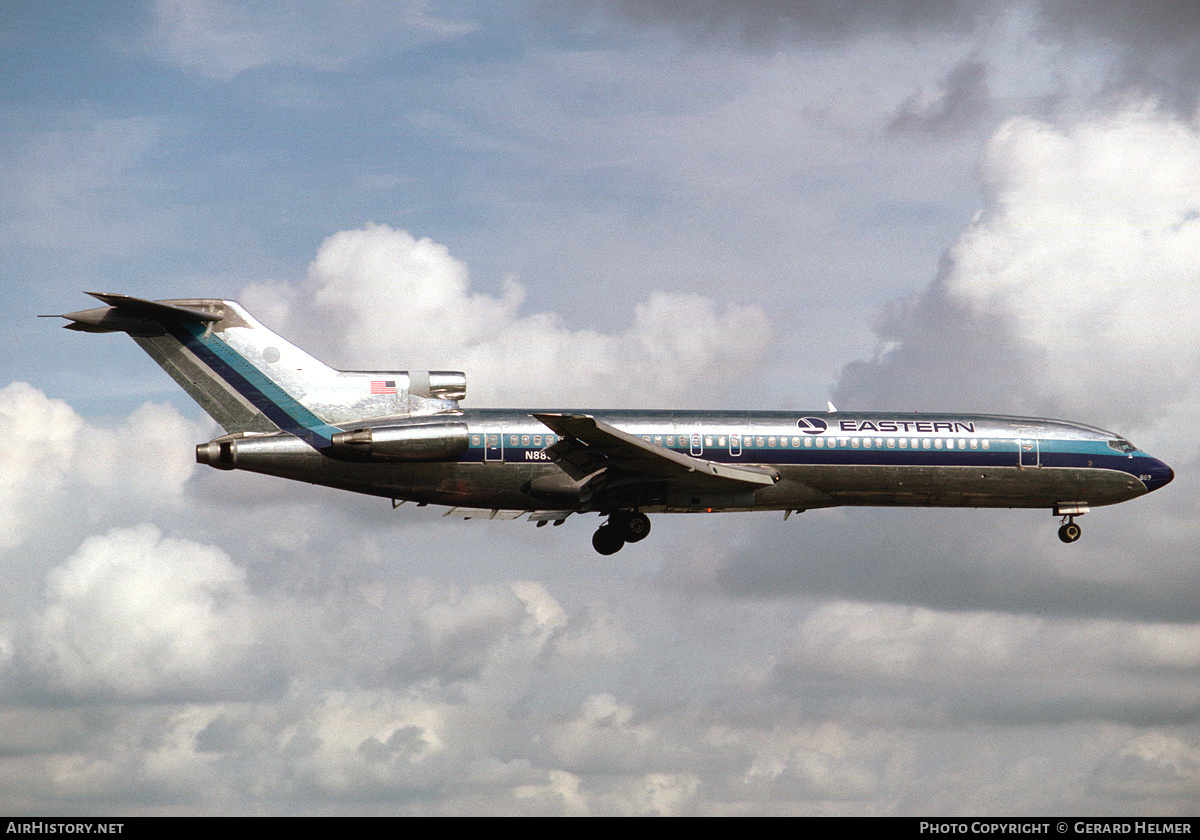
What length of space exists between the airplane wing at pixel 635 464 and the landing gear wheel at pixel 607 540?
2.08 meters

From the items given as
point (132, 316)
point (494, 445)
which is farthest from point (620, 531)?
point (132, 316)

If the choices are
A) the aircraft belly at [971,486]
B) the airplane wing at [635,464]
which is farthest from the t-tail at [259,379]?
the aircraft belly at [971,486]

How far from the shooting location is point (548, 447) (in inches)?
1613

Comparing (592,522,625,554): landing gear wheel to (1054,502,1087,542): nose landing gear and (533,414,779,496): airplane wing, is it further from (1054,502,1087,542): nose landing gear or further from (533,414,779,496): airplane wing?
(1054,502,1087,542): nose landing gear

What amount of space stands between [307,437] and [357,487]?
2176 millimetres

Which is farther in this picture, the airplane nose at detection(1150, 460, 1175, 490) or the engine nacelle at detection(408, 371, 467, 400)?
the airplane nose at detection(1150, 460, 1175, 490)

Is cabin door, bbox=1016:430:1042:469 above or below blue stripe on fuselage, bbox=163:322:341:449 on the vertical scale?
below

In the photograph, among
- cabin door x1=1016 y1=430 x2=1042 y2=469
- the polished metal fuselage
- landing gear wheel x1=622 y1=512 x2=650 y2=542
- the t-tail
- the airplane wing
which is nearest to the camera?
the airplane wing

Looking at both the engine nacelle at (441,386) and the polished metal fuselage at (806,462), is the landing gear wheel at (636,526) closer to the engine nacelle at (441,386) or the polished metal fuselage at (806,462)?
the polished metal fuselage at (806,462)

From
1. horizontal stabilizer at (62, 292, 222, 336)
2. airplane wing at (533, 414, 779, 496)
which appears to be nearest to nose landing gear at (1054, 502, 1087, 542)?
airplane wing at (533, 414, 779, 496)

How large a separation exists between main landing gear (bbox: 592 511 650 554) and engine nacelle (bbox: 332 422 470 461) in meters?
5.53

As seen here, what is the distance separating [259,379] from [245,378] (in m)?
0.43

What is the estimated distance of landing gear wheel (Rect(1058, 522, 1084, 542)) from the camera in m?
45.5
